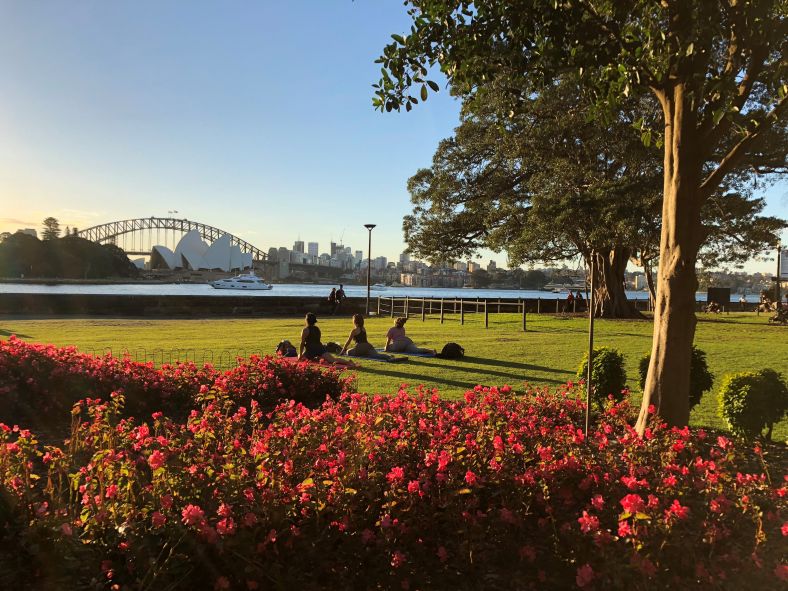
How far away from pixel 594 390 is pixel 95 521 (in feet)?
17.2

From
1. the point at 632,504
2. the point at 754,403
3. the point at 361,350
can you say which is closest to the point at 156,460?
the point at 632,504

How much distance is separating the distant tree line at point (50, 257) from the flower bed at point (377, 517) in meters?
95.6

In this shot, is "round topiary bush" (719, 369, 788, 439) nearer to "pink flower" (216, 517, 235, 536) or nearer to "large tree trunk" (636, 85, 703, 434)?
"large tree trunk" (636, 85, 703, 434)

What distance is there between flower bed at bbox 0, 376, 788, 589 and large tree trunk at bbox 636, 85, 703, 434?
43.7 inches

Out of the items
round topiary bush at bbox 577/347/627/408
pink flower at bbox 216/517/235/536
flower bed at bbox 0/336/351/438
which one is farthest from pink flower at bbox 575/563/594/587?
round topiary bush at bbox 577/347/627/408

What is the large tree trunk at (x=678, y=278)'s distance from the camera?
4637 millimetres

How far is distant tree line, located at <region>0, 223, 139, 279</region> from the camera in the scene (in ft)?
282

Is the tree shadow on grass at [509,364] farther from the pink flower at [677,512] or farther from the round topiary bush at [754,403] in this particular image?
the pink flower at [677,512]

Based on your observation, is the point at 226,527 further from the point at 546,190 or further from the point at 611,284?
the point at 611,284

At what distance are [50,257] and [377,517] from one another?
322 ft

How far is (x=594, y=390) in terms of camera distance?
6402 millimetres

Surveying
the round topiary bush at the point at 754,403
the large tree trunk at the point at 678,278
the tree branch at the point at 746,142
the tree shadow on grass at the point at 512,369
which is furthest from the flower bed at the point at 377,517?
the tree shadow on grass at the point at 512,369

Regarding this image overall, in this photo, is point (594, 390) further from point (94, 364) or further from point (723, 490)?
point (94, 364)

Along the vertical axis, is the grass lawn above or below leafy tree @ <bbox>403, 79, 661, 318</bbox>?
below
